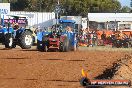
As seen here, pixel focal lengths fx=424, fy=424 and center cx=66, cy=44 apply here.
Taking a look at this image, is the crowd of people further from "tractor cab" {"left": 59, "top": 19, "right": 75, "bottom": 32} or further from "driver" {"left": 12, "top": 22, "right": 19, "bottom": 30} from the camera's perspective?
"driver" {"left": 12, "top": 22, "right": 19, "bottom": 30}

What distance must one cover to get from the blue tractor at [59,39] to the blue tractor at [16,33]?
0.93 meters

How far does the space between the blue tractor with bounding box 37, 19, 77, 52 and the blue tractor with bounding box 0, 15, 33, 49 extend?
0.93 metres

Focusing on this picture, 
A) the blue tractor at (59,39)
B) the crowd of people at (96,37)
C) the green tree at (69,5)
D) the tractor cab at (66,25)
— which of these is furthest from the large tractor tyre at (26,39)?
the green tree at (69,5)

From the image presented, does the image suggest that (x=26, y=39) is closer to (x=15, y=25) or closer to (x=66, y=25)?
(x=15, y=25)

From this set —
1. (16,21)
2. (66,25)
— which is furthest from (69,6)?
(16,21)

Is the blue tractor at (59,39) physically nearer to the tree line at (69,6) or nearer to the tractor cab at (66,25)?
the tractor cab at (66,25)

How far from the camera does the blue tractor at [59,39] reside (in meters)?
25.8

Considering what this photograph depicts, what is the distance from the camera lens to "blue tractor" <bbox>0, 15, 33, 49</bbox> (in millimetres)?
26016

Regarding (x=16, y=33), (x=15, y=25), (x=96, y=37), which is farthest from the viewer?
(x=96, y=37)

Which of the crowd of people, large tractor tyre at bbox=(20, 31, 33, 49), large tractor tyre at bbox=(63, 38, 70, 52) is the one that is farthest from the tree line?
large tractor tyre at bbox=(63, 38, 70, 52)

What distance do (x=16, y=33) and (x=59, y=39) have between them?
2842 mm

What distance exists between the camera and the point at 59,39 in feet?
85.1

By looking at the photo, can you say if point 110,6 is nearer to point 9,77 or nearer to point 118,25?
point 118,25

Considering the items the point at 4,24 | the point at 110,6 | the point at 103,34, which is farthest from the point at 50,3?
the point at 4,24
